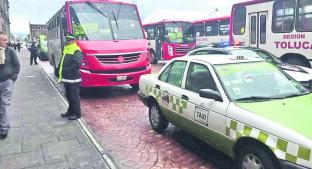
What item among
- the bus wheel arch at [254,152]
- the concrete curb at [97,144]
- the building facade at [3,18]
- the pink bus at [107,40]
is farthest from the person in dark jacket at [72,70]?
the building facade at [3,18]

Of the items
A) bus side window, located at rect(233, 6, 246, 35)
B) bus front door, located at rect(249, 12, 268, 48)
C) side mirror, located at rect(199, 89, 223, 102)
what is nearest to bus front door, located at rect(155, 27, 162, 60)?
bus side window, located at rect(233, 6, 246, 35)

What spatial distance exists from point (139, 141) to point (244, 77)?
225 cm

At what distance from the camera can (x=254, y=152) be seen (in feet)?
12.9

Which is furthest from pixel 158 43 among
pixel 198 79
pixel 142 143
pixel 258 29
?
pixel 198 79

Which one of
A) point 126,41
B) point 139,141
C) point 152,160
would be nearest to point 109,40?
point 126,41

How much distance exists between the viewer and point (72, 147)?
559 centimetres

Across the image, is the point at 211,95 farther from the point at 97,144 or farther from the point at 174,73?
the point at 97,144

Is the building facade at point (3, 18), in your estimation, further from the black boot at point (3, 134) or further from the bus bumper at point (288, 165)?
the bus bumper at point (288, 165)

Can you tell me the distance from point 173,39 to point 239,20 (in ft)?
23.1

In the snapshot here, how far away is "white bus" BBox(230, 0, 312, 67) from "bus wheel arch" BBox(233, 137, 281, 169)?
7.93 m

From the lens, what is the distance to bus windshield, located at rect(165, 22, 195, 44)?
20969 mm

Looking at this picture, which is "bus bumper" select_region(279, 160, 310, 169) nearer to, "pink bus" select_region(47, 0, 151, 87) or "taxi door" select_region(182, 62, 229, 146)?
"taxi door" select_region(182, 62, 229, 146)

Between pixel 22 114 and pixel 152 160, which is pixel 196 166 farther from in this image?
pixel 22 114

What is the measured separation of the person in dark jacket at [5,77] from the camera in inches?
241
